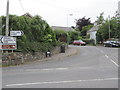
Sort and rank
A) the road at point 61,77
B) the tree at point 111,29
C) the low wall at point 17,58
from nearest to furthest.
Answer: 1. the road at point 61,77
2. the low wall at point 17,58
3. the tree at point 111,29

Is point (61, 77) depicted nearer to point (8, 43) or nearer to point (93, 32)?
point (8, 43)

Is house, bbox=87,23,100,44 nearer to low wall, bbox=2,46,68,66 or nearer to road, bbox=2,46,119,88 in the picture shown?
low wall, bbox=2,46,68,66

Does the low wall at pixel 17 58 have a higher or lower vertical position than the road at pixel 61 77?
higher

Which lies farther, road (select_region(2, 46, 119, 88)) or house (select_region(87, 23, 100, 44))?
house (select_region(87, 23, 100, 44))

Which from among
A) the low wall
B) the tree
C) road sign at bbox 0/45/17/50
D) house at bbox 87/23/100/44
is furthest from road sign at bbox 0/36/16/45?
house at bbox 87/23/100/44

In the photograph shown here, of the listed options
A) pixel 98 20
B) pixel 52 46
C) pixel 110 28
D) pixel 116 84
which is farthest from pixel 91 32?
pixel 116 84

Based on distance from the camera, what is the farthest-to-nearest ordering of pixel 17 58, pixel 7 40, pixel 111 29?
pixel 111 29 < pixel 7 40 < pixel 17 58

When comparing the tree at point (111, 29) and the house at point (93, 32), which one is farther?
the house at point (93, 32)

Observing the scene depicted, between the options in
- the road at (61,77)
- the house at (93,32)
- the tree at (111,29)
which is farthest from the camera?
the house at (93,32)

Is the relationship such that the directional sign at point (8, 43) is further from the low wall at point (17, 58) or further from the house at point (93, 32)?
the house at point (93, 32)

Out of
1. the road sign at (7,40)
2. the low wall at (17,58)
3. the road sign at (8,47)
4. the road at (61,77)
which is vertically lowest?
the road at (61,77)

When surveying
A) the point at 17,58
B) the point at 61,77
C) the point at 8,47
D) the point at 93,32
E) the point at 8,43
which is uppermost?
the point at 93,32

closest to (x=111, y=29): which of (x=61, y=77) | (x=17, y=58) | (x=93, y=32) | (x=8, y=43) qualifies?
(x=93, y=32)

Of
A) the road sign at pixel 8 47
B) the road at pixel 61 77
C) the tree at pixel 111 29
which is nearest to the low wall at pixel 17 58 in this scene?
the road sign at pixel 8 47
